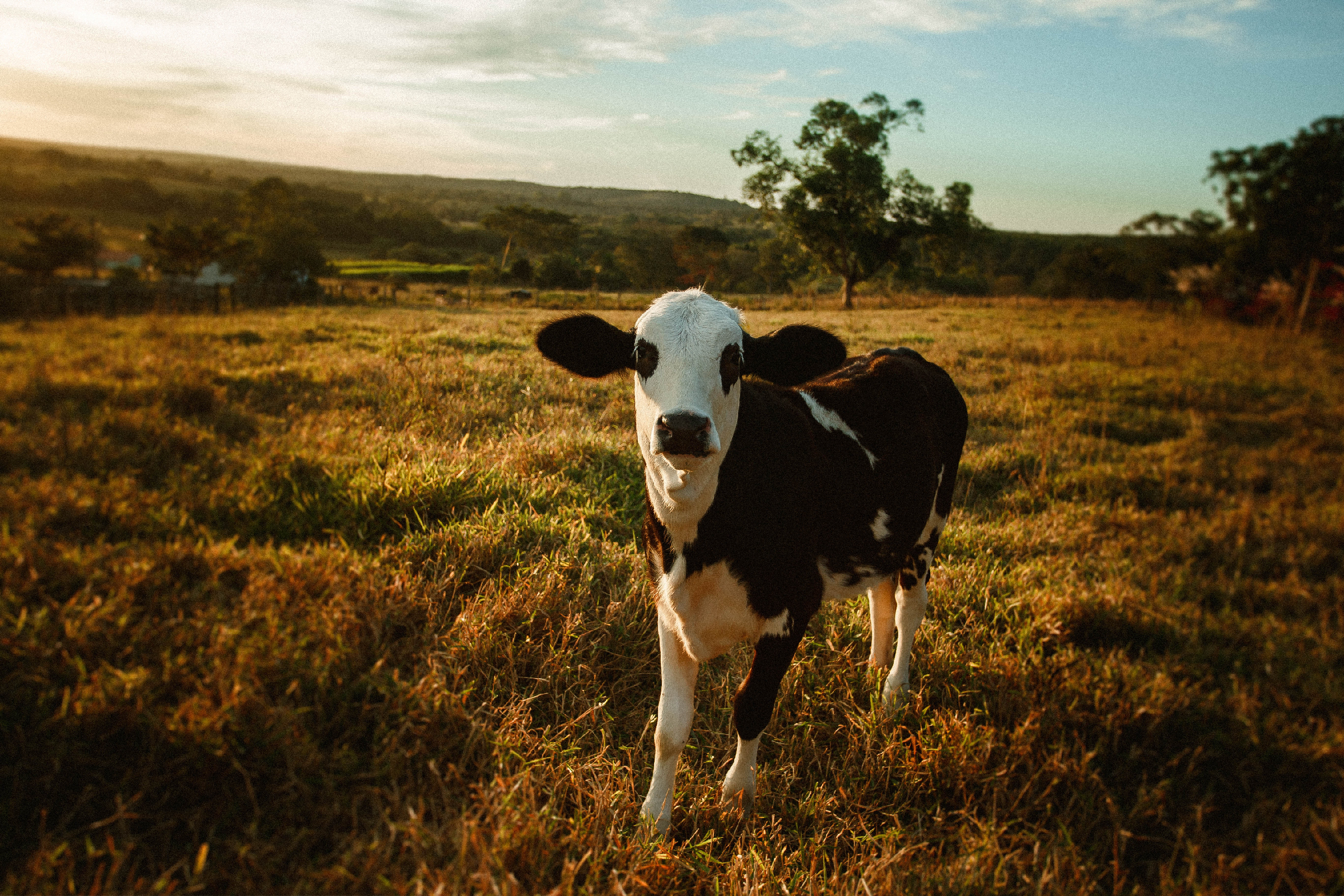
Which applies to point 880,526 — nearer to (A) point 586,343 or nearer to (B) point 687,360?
(B) point 687,360

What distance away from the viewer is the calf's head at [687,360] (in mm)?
2016

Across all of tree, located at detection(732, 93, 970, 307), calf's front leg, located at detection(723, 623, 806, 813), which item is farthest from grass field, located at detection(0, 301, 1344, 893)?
tree, located at detection(732, 93, 970, 307)

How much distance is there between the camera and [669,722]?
2.48 metres

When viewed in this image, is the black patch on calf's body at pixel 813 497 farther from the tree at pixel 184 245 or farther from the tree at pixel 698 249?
the tree at pixel 698 249

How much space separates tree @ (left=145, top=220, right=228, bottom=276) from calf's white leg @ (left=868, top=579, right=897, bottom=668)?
2030cm

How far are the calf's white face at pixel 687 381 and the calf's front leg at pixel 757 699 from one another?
791mm

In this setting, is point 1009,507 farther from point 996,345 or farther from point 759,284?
point 759,284

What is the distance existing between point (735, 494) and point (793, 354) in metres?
0.67

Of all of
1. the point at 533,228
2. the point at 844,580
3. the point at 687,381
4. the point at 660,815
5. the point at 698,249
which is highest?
the point at 533,228

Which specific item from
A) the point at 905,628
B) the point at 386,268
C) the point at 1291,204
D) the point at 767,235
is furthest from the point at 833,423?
the point at 767,235

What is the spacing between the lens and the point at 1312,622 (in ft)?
12.3

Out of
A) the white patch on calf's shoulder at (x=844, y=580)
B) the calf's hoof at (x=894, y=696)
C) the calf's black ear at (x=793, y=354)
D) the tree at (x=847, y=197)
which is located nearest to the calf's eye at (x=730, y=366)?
the calf's black ear at (x=793, y=354)

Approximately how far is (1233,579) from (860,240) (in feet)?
129

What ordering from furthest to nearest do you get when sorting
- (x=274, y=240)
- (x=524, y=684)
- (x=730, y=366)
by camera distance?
1. (x=274, y=240)
2. (x=524, y=684)
3. (x=730, y=366)
